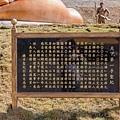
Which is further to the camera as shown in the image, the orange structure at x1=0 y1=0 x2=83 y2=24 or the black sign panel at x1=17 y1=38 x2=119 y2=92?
the orange structure at x1=0 y1=0 x2=83 y2=24

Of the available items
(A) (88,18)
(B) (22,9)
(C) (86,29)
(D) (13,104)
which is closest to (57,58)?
(D) (13,104)

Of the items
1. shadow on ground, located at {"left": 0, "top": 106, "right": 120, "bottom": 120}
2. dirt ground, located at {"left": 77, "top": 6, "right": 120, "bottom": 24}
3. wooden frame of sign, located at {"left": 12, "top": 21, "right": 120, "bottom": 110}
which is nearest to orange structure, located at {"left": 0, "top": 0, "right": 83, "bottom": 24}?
wooden frame of sign, located at {"left": 12, "top": 21, "right": 120, "bottom": 110}

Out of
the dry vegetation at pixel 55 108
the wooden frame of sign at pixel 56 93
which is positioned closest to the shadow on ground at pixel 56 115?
the dry vegetation at pixel 55 108

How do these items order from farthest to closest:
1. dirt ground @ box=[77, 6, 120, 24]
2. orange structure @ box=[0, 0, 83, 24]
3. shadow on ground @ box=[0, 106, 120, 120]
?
dirt ground @ box=[77, 6, 120, 24] < orange structure @ box=[0, 0, 83, 24] < shadow on ground @ box=[0, 106, 120, 120]

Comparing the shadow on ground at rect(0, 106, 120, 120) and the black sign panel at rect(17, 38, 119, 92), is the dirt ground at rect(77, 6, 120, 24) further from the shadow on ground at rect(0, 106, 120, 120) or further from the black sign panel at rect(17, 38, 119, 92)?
the shadow on ground at rect(0, 106, 120, 120)

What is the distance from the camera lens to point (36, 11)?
863 centimetres

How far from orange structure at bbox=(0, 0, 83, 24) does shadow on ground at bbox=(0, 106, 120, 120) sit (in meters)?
4.58

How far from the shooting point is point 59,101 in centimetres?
467

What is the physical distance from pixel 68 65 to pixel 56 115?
2.06 feet

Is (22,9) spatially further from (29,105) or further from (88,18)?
(88,18)

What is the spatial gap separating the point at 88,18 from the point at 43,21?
34.8 feet

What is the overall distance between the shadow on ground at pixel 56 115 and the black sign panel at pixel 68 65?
27cm

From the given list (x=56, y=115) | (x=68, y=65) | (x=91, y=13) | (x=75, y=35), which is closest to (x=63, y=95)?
(x=56, y=115)

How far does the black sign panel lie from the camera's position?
4254 millimetres
